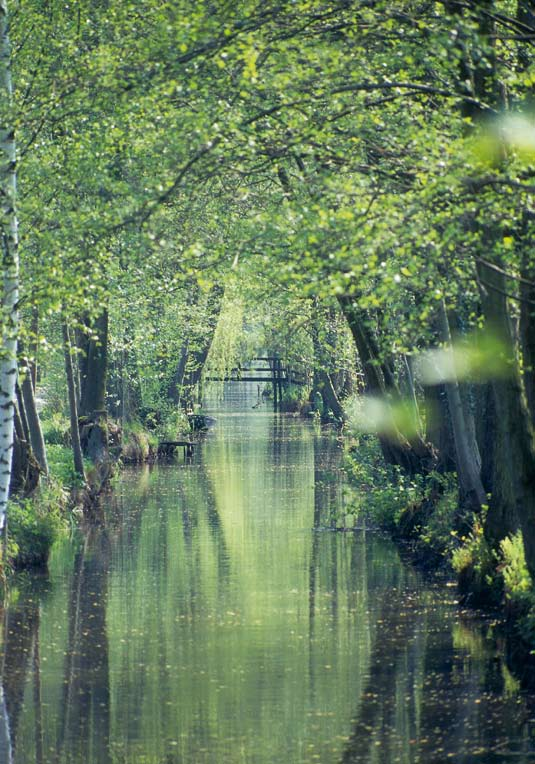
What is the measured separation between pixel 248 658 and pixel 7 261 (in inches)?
226

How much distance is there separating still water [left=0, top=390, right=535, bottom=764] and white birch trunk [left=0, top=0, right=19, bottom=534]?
2.59 meters

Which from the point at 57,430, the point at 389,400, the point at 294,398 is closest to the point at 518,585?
the point at 389,400

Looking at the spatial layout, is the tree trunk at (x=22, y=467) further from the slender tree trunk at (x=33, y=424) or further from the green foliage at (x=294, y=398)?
the green foliage at (x=294, y=398)

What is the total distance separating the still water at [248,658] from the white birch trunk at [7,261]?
2588mm

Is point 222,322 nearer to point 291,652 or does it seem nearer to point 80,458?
point 80,458

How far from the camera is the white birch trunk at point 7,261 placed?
16266mm

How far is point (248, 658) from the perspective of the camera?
607 inches

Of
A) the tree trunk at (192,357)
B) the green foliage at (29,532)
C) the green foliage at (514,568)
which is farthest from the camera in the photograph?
the tree trunk at (192,357)

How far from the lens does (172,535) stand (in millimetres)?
25766

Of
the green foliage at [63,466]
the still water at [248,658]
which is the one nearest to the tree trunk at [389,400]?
the still water at [248,658]

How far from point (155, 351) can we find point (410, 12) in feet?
94.1

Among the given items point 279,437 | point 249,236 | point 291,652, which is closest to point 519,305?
point 249,236

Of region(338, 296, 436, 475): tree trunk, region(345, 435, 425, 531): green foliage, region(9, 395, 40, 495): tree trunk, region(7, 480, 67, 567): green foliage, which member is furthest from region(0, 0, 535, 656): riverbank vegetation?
region(338, 296, 436, 475): tree trunk

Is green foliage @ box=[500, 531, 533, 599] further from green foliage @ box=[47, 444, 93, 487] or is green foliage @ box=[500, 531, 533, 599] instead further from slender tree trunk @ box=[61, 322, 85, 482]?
slender tree trunk @ box=[61, 322, 85, 482]
